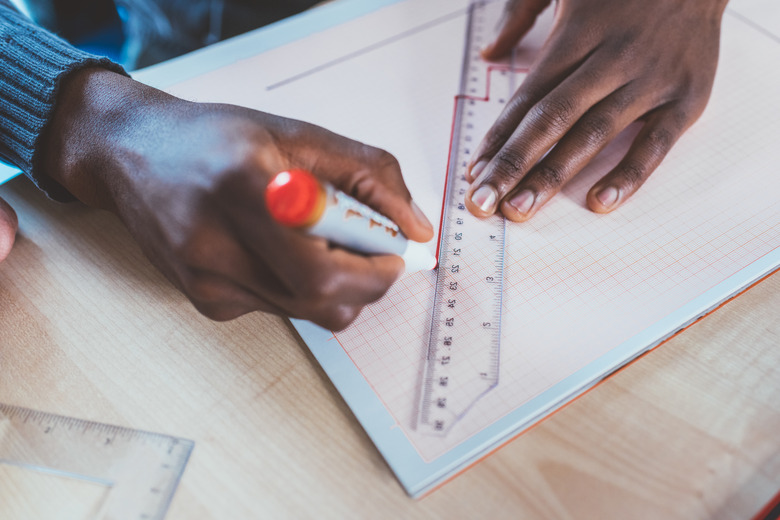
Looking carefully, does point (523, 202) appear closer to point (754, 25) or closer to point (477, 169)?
point (477, 169)

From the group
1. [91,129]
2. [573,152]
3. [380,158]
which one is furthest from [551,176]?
[91,129]

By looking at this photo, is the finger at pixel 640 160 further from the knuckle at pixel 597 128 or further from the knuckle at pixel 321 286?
the knuckle at pixel 321 286

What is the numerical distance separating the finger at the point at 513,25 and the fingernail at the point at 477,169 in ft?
1.07

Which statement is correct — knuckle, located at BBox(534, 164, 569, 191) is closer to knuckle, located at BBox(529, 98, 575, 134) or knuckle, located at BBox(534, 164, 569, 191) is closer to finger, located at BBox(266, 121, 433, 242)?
knuckle, located at BBox(529, 98, 575, 134)

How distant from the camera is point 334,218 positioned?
0.48 m

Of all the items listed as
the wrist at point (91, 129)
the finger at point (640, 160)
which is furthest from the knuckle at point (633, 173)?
the wrist at point (91, 129)

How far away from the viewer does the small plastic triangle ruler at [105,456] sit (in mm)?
544

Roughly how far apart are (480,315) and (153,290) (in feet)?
1.46

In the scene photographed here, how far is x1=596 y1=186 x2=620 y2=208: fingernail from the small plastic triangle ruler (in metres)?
0.64

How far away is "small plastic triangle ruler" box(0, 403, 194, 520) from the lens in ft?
1.79

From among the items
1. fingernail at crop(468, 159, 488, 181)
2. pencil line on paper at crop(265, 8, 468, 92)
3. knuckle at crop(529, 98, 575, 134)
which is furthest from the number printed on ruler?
pencil line on paper at crop(265, 8, 468, 92)

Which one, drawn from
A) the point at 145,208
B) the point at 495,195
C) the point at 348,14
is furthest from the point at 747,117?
the point at 145,208

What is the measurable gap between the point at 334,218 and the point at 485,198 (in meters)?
0.34

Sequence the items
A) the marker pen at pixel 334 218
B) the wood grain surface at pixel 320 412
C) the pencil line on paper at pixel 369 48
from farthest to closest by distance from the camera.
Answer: the pencil line on paper at pixel 369 48 → the wood grain surface at pixel 320 412 → the marker pen at pixel 334 218
